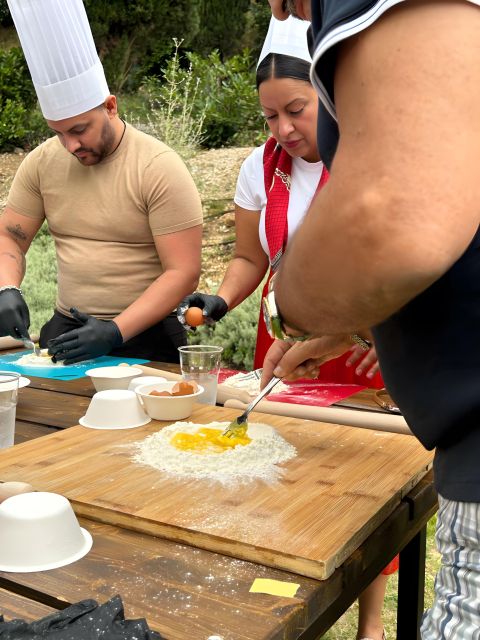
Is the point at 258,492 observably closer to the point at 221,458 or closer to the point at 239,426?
the point at 221,458

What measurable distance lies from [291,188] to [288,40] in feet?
1.96

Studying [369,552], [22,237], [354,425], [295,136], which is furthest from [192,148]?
[369,552]

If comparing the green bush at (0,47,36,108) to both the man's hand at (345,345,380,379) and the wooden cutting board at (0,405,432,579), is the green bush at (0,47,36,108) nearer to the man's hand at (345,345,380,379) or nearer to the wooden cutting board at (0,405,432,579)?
the man's hand at (345,345,380,379)

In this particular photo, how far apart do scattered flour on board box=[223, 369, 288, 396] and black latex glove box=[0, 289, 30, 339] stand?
3.13 ft

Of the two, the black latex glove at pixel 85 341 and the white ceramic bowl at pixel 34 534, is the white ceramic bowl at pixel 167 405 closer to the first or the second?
the white ceramic bowl at pixel 34 534

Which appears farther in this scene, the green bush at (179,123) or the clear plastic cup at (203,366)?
the green bush at (179,123)

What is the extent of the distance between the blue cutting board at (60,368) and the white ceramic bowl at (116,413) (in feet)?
2.67

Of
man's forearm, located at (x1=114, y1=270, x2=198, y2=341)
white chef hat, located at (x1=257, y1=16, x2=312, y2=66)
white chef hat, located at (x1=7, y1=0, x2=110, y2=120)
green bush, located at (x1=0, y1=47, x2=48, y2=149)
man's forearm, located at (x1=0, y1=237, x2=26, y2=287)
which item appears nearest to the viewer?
white chef hat, located at (x1=257, y1=16, x2=312, y2=66)

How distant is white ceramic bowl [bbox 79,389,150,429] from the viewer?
69.1 inches

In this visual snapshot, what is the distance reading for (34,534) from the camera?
1.09m

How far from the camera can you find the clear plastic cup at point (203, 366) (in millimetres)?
2051

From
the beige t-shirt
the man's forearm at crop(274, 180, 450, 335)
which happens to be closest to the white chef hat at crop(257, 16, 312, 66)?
the beige t-shirt

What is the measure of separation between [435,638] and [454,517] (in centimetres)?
15

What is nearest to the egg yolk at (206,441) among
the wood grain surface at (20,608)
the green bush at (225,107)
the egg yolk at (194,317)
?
the wood grain surface at (20,608)
